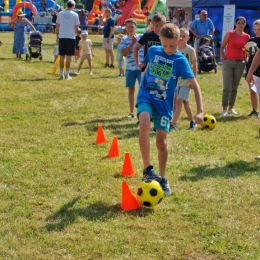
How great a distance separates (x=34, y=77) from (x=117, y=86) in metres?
3.03

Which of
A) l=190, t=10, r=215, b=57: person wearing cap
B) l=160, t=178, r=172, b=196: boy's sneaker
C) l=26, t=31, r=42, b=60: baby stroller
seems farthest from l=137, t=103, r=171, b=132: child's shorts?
l=26, t=31, r=42, b=60: baby stroller

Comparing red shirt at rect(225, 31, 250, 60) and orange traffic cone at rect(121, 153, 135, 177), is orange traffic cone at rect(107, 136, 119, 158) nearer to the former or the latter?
orange traffic cone at rect(121, 153, 135, 177)

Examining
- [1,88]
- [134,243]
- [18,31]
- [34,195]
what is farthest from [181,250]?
[18,31]

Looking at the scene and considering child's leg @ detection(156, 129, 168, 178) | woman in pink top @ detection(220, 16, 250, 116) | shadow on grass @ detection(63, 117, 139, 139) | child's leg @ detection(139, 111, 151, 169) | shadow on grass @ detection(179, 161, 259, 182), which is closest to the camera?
child's leg @ detection(139, 111, 151, 169)

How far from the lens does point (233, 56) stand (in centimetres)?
993

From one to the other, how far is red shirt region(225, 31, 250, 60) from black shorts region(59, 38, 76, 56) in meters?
5.63

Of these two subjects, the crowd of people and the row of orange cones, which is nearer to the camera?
the row of orange cones

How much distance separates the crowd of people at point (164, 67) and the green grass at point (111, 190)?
1.65 ft

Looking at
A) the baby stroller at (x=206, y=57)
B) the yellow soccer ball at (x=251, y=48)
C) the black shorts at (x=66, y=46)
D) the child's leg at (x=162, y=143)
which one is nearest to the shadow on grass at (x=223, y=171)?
the child's leg at (x=162, y=143)

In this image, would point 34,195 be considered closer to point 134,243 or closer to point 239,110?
point 134,243

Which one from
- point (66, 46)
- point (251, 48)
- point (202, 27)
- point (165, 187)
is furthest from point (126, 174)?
point (202, 27)

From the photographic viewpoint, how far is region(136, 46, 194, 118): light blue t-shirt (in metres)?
5.14

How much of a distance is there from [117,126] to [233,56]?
2.94 meters

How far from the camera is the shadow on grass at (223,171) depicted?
20.0 ft
